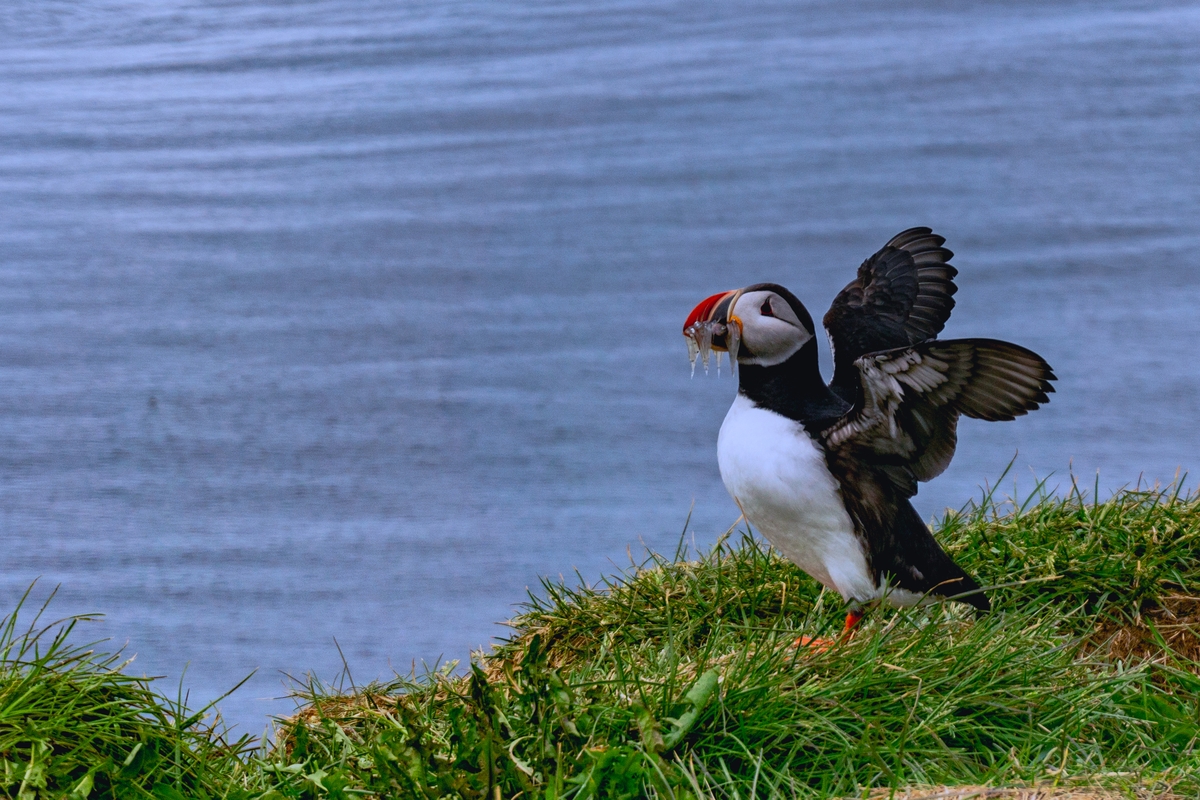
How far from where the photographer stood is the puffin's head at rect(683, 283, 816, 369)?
2561 millimetres

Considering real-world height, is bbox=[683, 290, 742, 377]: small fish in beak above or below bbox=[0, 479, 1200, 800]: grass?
above

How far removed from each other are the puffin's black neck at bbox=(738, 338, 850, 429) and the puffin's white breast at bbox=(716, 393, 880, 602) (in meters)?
0.02

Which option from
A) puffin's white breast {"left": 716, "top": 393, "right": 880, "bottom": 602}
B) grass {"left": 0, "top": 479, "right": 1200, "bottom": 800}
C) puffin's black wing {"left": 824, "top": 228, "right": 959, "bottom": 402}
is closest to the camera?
grass {"left": 0, "top": 479, "right": 1200, "bottom": 800}

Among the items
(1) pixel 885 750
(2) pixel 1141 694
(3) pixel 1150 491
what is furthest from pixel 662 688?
(3) pixel 1150 491

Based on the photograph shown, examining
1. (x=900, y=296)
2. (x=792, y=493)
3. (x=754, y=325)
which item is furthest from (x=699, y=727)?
(x=900, y=296)

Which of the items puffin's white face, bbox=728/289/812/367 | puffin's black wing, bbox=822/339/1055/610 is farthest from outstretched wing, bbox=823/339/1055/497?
puffin's white face, bbox=728/289/812/367

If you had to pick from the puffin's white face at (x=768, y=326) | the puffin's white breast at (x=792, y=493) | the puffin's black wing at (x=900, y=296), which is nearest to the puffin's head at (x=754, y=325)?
the puffin's white face at (x=768, y=326)

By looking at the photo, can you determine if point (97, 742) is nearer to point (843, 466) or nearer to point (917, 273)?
point (843, 466)

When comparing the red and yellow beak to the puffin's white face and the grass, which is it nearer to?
the puffin's white face

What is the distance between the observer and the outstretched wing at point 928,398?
2354 mm

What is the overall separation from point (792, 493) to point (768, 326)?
34cm

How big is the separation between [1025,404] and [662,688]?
851mm

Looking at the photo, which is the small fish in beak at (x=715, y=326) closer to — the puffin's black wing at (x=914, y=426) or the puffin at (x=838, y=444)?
the puffin at (x=838, y=444)

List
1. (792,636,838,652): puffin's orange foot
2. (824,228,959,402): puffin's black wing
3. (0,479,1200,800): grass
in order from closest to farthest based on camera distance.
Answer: (0,479,1200,800): grass → (792,636,838,652): puffin's orange foot → (824,228,959,402): puffin's black wing
